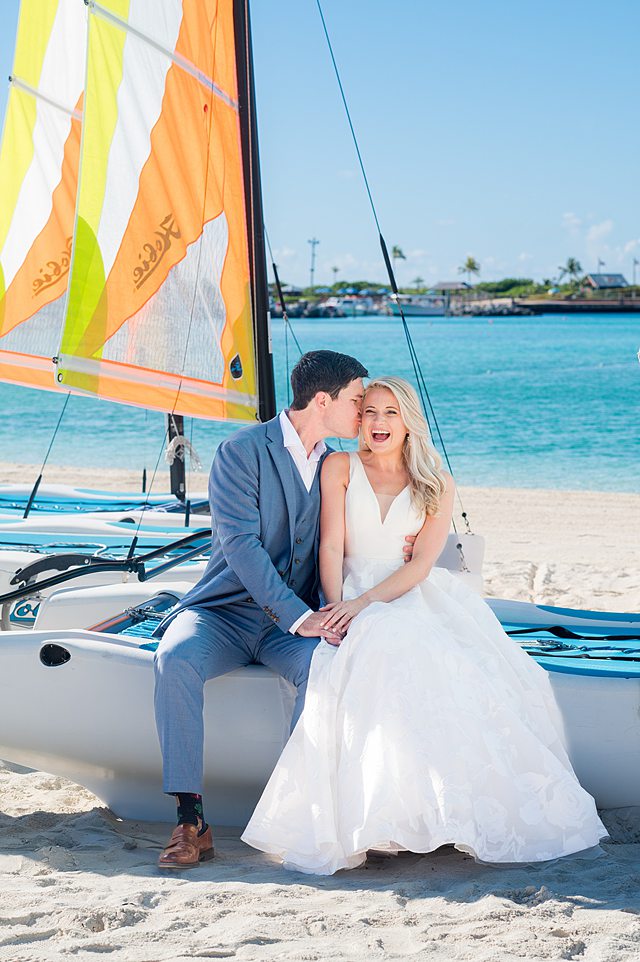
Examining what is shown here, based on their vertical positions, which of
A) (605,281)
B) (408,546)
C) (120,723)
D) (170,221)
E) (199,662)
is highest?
(605,281)

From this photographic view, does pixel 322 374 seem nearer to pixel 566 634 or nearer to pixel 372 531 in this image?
pixel 372 531

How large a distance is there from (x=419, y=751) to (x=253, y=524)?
2.81ft

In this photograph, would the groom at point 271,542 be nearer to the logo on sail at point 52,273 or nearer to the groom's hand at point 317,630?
the groom's hand at point 317,630

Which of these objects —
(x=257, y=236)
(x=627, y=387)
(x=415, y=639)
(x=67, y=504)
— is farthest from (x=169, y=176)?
(x=627, y=387)

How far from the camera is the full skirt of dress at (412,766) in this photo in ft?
9.96

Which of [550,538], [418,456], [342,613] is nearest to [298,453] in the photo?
[418,456]

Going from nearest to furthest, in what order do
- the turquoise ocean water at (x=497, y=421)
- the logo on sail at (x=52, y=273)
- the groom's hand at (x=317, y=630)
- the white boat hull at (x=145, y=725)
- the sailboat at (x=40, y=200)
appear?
the groom's hand at (x=317, y=630) → the white boat hull at (x=145, y=725) → the sailboat at (x=40, y=200) → the logo on sail at (x=52, y=273) → the turquoise ocean water at (x=497, y=421)

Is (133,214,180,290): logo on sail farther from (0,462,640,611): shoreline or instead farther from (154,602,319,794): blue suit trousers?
(154,602,319,794): blue suit trousers

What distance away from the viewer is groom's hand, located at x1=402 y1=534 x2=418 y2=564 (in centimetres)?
363

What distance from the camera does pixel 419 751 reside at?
3059mm

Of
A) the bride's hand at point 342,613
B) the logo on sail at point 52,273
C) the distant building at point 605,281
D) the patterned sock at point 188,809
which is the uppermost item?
the distant building at point 605,281

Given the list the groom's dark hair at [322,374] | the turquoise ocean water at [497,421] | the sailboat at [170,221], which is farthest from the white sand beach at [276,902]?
the turquoise ocean water at [497,421]

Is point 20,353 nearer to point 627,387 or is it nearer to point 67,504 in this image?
point 67,504

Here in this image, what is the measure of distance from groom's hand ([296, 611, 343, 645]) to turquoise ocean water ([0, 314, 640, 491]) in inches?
414
